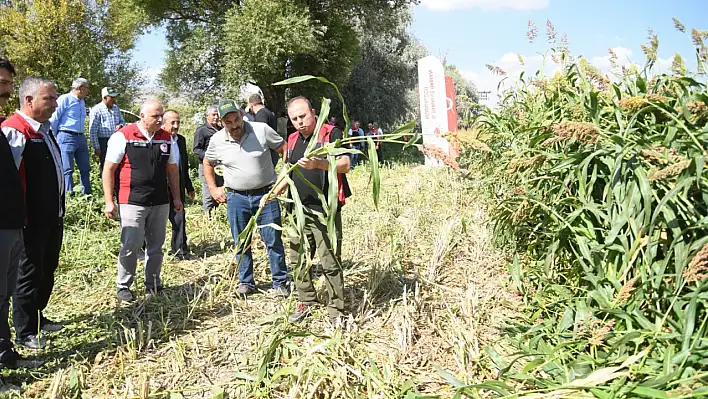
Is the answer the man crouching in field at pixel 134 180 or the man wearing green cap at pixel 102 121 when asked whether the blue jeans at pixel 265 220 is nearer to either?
the man crouching in field at pixel 134 180

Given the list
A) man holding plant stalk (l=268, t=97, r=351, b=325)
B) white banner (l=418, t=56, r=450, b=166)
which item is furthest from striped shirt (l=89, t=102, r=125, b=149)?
white banner (l=418, t=56, r=450, b=166)

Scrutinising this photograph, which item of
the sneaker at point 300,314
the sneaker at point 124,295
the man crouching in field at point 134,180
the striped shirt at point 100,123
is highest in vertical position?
the striped shirt at point 100,123

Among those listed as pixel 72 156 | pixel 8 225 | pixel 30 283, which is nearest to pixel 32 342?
pixel 30 283

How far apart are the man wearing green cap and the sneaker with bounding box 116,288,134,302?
13.1ft

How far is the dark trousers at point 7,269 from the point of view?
3236 millimetres

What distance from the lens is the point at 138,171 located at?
4.43 m

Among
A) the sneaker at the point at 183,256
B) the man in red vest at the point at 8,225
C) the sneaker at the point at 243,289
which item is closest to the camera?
the man in red vest at the point at 8,225

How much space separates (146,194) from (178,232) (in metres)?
1.51

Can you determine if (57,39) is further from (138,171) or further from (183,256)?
(138,171)

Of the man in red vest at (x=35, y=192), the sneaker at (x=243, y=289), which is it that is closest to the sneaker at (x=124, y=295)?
the man in red vest at (x=35, y=192)

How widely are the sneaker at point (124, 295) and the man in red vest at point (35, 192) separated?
0.72 meters

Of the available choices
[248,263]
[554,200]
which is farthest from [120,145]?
[554,200]

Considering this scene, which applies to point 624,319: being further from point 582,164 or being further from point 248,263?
point 248,263

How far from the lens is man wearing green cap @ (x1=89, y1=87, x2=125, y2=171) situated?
308 inches
